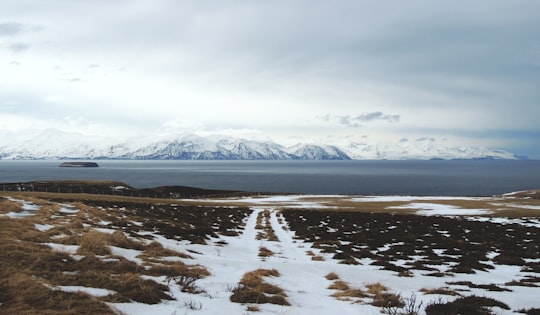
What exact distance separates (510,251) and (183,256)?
768 inches

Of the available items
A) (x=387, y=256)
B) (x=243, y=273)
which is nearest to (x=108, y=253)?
(x=243, y=273)

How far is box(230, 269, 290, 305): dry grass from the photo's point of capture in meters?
8.95

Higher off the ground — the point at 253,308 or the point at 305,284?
the point at 253,308

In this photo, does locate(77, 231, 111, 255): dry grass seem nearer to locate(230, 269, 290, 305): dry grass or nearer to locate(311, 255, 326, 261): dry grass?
locate(230, 269, 290, 305): dry grass

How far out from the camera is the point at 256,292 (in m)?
9.32

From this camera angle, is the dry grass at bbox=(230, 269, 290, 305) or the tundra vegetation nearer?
the tundra vegetation

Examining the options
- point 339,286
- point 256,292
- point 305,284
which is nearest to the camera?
point 256,292

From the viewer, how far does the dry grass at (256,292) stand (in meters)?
8.95

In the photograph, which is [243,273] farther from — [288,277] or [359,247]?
[359,247]

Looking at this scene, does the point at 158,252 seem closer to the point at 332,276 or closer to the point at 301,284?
the point at 301,284

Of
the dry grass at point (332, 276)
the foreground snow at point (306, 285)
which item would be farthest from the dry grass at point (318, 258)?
the dry grass at point (332, 276)

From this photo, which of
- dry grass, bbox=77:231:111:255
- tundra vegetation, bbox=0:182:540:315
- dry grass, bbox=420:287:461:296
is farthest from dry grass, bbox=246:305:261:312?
dry grass, bbox=77:231:111:255

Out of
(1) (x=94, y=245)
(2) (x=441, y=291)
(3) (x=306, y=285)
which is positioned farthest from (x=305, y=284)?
(1) (x=94, y=245)

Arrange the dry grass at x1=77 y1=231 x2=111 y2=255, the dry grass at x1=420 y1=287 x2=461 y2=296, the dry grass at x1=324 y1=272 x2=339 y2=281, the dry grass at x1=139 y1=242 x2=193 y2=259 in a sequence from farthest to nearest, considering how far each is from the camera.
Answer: the dry grass at x1=139 y1=242 x2=193 y2=259 < the dry grass at x1=324 y1=272 x2=339 y2=281 < the dry grass at x1=77 y1=231 x2=111 y2=255 < the dry grass at x1=420 y1=287 x2=461 y2=296
